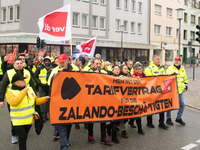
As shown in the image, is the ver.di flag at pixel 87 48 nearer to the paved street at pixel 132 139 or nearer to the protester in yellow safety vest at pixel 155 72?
the protester in yellow safety vest at pixel 155 72

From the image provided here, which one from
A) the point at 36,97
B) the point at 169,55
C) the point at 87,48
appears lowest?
the point at 36,97

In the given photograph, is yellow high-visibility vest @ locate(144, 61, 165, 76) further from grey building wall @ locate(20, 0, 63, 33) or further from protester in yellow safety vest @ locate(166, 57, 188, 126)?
grey building wall @ locate(20, 0, 63, 33)

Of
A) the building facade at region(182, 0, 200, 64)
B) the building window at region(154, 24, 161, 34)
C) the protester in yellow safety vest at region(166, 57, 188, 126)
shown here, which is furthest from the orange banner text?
the building facade at region(182, 0, 200, 64)

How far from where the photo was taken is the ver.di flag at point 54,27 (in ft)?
29.3

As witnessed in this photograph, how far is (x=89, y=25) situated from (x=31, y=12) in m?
8.33

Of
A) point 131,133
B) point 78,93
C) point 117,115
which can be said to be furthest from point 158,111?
point 78,93

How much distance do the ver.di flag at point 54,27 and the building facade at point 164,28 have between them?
114 feet

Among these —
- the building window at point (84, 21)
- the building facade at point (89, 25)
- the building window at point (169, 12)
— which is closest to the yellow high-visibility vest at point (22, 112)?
the building facade at point (89, 25)

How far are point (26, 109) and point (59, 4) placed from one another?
26327 millimetres

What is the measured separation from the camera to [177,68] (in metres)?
7.42

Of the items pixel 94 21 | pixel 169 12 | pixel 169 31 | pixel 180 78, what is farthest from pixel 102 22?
pixel 180 78

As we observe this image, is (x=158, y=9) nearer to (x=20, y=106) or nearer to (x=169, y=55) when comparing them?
(x=169, y=55)

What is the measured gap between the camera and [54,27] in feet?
29.6

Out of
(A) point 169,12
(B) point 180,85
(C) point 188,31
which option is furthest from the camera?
(C) point 188,31
